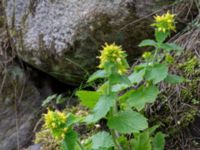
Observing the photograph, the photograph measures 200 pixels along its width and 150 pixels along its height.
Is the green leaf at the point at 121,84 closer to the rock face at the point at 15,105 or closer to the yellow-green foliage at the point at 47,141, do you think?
the yellow-green foliage at the point at 47,141

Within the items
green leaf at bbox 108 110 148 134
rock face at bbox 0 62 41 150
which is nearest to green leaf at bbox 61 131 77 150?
green leaf at bbox 108 110 148 134

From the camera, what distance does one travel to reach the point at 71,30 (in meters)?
2.42

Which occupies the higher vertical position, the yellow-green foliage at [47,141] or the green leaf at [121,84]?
the green leaf at [121,84]

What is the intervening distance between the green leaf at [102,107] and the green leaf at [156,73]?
165 mm

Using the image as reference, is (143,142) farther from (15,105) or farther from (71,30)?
(15,105)

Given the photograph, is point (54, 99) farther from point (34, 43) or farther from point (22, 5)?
point (22, 5)

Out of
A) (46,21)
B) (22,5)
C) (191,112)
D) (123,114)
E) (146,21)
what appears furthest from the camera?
(22,5)

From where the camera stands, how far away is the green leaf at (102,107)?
1.23 meters

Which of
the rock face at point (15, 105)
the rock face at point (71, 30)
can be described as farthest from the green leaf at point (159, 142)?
the rock face at point (15, 105)

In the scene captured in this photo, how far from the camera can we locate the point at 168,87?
1.72 m

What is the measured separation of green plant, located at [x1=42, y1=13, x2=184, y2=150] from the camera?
1236 millimetres

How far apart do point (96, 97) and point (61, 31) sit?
1.18 m

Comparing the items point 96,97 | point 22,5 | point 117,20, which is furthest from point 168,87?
point 22,5

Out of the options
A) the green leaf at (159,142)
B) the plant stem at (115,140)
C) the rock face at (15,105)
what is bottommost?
the rock face at (15,105)
